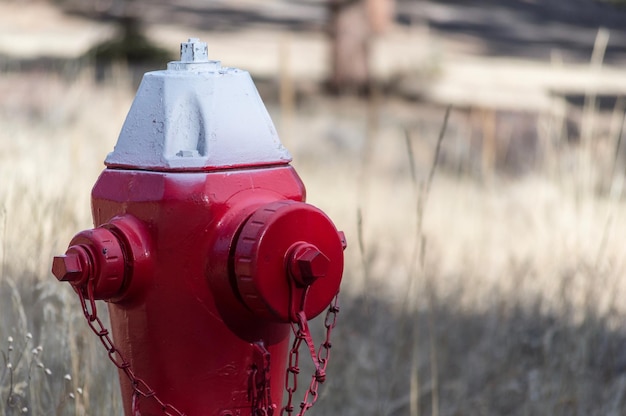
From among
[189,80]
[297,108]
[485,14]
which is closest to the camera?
[189,80]

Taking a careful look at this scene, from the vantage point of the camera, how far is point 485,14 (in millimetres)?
21125

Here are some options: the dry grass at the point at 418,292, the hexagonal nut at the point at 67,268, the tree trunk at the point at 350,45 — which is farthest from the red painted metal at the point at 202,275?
the tree trunk at the point at 350,45

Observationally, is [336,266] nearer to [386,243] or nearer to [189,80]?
[189,80]

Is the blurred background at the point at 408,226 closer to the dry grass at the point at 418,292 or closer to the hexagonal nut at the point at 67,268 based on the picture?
the dry grass at the point at 418,292

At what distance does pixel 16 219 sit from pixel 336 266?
1628 mm

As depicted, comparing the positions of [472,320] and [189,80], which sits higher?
[189,80]

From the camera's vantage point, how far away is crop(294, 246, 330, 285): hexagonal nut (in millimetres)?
1240

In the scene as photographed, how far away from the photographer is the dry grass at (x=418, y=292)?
213cm

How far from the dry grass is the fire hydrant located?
433 mm

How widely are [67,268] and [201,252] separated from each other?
185 millimetres

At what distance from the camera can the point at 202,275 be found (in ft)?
4.29

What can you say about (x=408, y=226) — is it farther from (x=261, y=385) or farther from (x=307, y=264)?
(x=307, y=264)

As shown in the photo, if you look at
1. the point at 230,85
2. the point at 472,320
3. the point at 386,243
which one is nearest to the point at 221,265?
the point at 230,85

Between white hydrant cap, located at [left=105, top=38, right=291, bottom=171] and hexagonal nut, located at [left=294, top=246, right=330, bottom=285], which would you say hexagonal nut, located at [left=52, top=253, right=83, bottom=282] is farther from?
hexagonal nut, located at [left=294, top=246, right=330, bottom=285]
